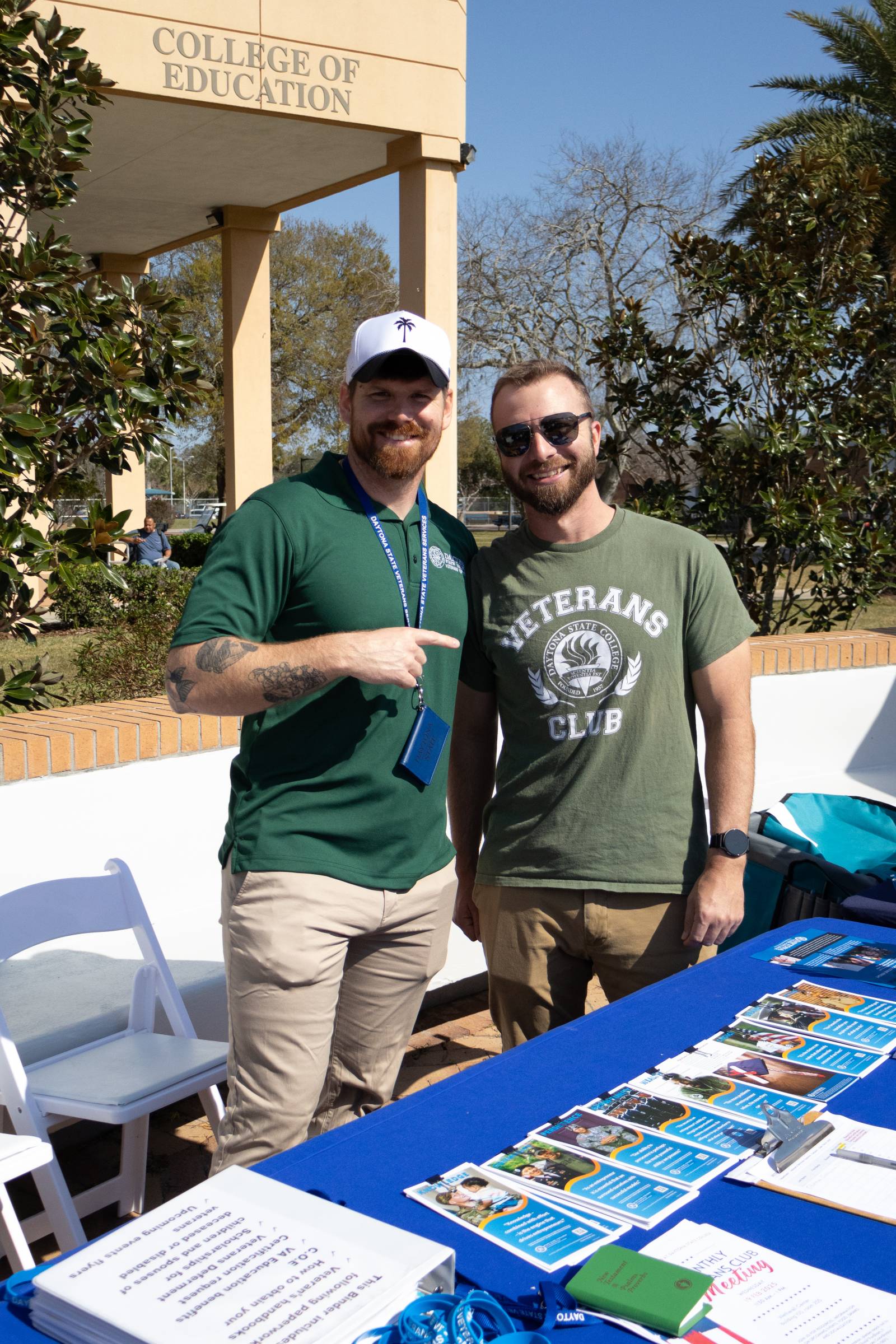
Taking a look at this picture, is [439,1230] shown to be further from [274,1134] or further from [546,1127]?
[274,1134]

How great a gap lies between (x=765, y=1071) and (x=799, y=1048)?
115 mm

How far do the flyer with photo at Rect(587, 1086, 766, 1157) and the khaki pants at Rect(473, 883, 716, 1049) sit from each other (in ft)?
2.60

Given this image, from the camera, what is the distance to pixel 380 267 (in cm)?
3150

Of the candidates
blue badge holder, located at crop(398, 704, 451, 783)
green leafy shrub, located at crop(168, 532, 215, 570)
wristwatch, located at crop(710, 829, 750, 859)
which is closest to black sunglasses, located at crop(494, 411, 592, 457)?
blue badge holder, located at crop(398, 704, 451, 783)

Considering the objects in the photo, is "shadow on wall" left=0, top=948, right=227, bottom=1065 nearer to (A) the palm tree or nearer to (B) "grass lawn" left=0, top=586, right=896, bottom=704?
(B) "grass lawn" left=0, top=586, right=896, bottom=704

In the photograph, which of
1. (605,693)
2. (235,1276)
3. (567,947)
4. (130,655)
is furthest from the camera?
(130,655)

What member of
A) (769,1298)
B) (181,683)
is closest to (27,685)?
(181,683)

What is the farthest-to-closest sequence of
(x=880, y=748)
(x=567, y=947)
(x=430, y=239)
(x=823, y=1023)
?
(x=430, y=239) → (x=880, y=748) → (x=567, y=947) → (x=823, y=1023)

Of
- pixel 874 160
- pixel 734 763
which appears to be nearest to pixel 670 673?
pixel 734 763

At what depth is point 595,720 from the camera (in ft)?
8.05

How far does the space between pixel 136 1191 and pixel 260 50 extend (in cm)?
845

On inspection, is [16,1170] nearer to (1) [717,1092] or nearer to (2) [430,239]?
(1) [717,1092]

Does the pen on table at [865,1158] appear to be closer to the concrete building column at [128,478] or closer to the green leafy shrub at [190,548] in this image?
the concrete building column at [128,478]

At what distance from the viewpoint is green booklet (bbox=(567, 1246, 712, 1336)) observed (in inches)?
45.1
